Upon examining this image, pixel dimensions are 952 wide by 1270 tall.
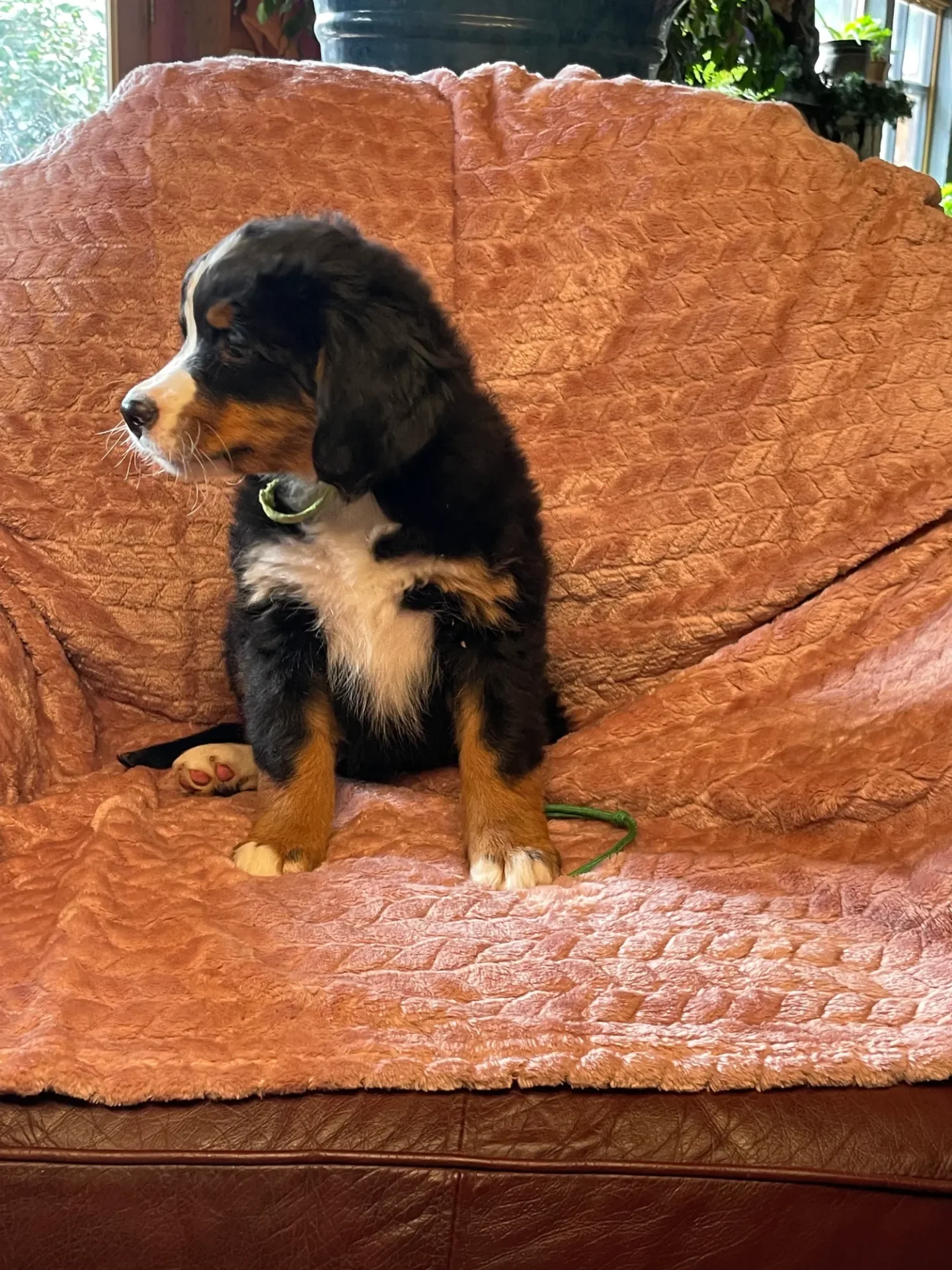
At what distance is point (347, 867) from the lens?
177 cm

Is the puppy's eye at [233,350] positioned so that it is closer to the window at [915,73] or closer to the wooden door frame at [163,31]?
the wooden door frame at [163,31]

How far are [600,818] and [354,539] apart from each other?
60cm

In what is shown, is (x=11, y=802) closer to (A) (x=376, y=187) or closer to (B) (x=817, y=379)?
(A) (x=376, y=187)

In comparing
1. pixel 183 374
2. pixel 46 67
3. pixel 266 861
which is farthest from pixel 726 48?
pixel 266 861

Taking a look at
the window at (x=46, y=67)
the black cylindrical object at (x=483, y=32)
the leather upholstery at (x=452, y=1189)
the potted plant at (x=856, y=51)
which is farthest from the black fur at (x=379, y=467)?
the potted plant at (x=856, y=51)

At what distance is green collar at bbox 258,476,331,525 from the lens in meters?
2.00

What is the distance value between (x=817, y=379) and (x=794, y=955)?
46.0 inches

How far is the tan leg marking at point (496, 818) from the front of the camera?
177 cm

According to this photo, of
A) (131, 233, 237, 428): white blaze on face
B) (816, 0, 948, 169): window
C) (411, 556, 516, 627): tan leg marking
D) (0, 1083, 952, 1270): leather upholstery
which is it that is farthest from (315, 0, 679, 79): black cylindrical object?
(816, 0, 948, 169): window

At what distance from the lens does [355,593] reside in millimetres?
1998

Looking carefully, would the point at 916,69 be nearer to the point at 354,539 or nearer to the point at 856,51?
the point at 856,51

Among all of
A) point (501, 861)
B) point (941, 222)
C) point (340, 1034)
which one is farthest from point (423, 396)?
point (941, 222)

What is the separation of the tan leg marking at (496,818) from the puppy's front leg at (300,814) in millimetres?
216

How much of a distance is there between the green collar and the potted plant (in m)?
5.08
